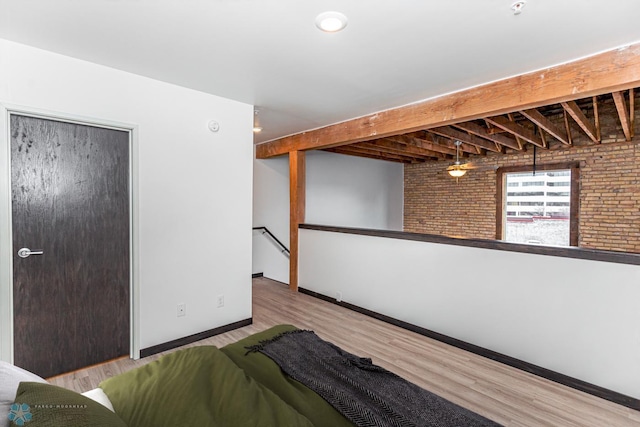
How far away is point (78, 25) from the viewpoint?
1.97m

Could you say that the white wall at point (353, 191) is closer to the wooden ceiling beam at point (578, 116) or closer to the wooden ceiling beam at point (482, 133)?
the wooden ceiling beam at point (482, 133)

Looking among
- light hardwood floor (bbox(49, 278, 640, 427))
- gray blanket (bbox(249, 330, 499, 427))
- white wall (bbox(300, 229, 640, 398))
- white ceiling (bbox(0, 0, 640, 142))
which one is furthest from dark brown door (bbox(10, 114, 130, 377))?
white wall (bbox(300, 229, 640, 398))

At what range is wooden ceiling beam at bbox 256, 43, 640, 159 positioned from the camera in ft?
7.16

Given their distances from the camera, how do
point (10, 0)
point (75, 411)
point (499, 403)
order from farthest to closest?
point (499, 403) < point (10, 0) < point (75, 411)

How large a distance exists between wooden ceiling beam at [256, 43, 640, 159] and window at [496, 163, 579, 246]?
3.55 metres

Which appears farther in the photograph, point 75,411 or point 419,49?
point 419,49

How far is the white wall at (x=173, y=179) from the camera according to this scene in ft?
7.63

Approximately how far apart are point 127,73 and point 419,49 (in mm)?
2331

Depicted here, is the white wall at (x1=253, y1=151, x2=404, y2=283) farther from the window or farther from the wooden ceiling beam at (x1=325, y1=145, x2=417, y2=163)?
the window

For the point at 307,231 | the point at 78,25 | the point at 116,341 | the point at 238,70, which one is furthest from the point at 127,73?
the point at 307,231

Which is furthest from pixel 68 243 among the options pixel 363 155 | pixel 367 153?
pixel 363 155

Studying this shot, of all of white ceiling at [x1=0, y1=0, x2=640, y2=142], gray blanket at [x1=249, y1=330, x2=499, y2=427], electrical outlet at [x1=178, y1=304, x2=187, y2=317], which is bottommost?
electrical outlet at [x1=178, y1=304, x2=187, y2=317]

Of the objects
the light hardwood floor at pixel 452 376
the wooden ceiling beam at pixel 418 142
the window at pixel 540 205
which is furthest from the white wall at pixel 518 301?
the window at pixel 540 205

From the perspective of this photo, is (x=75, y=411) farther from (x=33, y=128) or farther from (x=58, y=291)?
(x=33, y=128)
